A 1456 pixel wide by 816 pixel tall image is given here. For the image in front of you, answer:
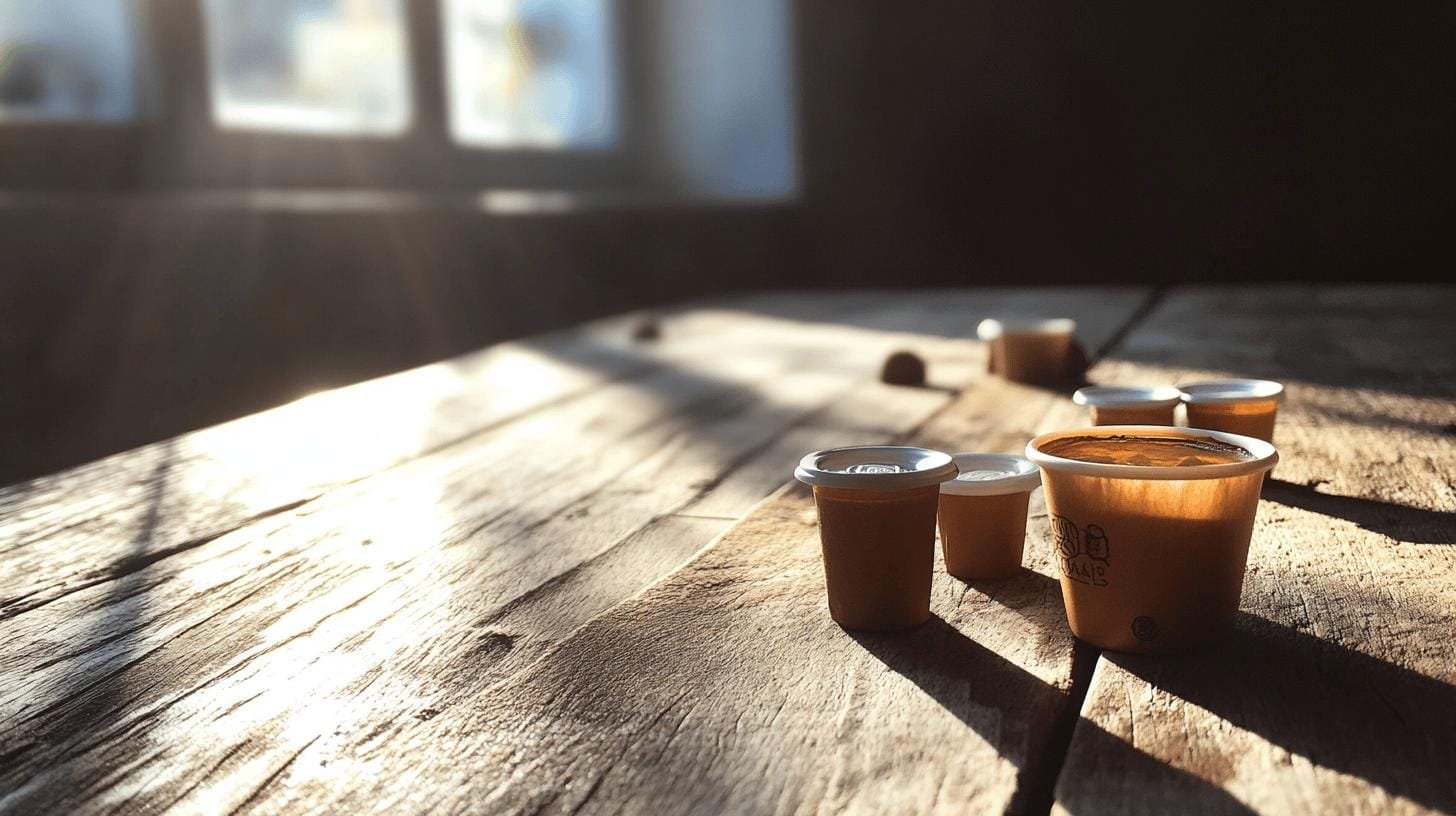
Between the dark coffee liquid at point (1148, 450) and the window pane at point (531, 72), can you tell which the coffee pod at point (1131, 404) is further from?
the window pane at point (531, 72)

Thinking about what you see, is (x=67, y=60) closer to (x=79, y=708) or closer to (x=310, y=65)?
(x=310, y=65)

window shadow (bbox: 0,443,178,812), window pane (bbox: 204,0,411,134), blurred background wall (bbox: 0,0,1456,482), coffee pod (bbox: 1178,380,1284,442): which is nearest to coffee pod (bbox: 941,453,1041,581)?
coffee pod (bbox: 1178,380,1284,442)

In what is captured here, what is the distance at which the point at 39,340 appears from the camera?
228 centimetres

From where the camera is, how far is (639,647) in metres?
0.67

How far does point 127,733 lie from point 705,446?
73 centimetres

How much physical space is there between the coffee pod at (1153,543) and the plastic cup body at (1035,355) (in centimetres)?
92

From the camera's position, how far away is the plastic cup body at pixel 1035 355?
5.12 feet

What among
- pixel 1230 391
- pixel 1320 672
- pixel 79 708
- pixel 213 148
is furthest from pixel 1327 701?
pixel 213 148

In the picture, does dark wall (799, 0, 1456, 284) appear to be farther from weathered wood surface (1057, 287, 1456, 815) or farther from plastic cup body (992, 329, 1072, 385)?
weathered wood surface (1057, 287, 1456, 815)

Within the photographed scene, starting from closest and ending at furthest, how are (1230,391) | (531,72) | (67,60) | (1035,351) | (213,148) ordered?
(1230,391) < (1035,351) < (67,60) < (213,148) < (531,72)

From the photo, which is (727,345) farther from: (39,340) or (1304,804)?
(1304,804)

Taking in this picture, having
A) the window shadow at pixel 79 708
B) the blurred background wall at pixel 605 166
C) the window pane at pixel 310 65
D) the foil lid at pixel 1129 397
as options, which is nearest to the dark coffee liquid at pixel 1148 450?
the foil lid at pixel 1129 397

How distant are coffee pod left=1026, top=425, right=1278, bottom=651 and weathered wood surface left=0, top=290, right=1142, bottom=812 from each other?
28 cm

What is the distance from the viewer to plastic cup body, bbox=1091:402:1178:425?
3.19ft
